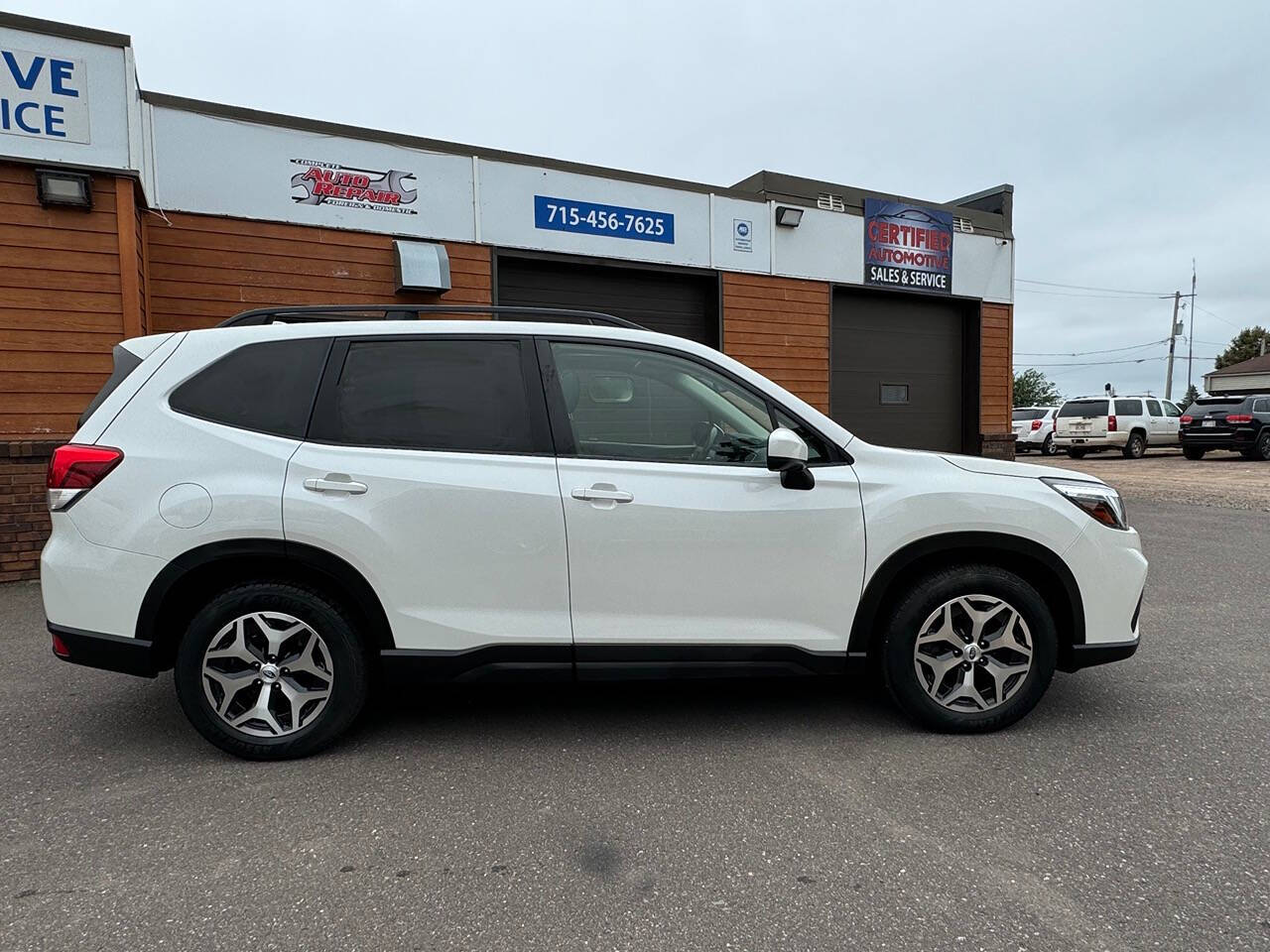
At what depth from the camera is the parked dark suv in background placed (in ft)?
59.2

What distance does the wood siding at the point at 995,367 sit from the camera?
12930 mm

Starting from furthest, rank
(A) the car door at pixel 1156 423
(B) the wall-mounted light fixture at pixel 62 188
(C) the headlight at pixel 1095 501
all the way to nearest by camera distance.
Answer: (A) the car door at pixel 1156 423 → (B) the wall-mounted light fixture at pixel 62 188 → (C) the headlight at pixel 1095 501

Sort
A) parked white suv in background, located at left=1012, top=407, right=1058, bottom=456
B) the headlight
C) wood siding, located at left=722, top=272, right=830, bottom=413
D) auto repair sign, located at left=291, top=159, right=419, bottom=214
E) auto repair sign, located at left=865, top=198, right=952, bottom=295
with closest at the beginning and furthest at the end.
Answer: the headlight, auto repair sign, located at left=291, top=159, right=419, bottom=214, wood siding, located at left=722, top=272, right=830, bottom=413, auto repair sign, located at left=865, top=198, right=952, bottom=295, parked white suv in background, located at left=1012, top=407, right=1058, bottom=456

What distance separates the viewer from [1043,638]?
123 inches

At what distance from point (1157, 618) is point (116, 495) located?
5954mm

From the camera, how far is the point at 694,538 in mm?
3000

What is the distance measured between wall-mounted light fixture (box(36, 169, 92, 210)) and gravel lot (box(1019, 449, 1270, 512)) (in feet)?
38.7

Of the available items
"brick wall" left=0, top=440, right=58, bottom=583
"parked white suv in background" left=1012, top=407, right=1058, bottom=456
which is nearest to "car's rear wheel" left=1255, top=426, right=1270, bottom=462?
"parked white suv in background" left=1012, top=407, right=1058, bottom=456

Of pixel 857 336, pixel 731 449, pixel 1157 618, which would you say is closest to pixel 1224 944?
pixel 731 449

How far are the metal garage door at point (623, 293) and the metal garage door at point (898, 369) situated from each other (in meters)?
2.34

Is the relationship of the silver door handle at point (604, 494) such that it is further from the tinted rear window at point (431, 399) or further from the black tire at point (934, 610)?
the black tire at point (934, 610)

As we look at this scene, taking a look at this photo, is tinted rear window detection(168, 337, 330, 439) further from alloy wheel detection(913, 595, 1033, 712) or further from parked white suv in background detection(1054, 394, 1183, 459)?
parked white suv in background detection(1054, 394, 1183, 459)

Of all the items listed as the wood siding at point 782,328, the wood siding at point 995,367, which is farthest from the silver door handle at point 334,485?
the wood siding at point 995,367

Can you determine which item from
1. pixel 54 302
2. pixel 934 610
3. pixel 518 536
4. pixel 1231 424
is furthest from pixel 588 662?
pixel 1231 424
